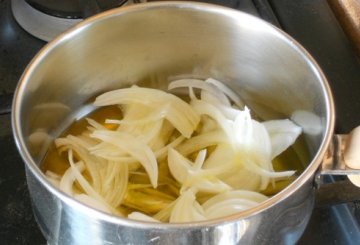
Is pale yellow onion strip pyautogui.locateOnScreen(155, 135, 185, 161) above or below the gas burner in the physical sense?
below

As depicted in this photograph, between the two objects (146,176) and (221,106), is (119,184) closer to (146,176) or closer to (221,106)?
(146,176)

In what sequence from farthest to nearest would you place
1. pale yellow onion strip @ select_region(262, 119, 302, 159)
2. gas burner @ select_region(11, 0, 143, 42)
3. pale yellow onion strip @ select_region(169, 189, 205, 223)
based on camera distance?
gas burner @ select_region(11, 0, 143, 42) < pale yellow onion strip @ select_region(262, 119, 302, 159) < pale yellow onion strip @ select_region(169, 189, 205, 223)

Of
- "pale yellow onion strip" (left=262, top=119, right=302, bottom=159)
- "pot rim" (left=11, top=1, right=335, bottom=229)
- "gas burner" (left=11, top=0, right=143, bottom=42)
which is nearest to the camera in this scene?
"pot rim" (left=11, top=1, right=335, bottom=229)

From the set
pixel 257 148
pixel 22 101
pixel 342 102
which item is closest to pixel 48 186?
pixel 22 101

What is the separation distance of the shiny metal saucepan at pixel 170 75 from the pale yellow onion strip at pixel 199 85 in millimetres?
11

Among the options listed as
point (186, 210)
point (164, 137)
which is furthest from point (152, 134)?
point (186, 210)

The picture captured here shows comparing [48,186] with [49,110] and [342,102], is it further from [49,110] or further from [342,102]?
[342,102]

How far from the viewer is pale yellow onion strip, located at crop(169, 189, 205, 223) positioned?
53 cm

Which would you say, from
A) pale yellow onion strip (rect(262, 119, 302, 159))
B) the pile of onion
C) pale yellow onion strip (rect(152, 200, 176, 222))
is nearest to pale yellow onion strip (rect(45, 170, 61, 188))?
the pile of onion

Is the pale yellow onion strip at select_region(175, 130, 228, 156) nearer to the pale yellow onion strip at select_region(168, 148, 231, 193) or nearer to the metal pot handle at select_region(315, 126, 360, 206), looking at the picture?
the pale yellow onion strip at select_region(168, 148, 231, 193)

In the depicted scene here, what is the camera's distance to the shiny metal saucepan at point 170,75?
46 centimetres

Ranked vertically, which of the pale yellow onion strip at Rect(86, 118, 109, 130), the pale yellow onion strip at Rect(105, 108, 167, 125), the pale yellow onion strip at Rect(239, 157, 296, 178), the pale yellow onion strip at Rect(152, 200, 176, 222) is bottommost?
the pale yellow onion strip at Rect(239, 157, 296, 178)

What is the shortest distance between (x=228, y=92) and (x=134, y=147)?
149 mm

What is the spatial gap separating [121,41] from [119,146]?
12cm
